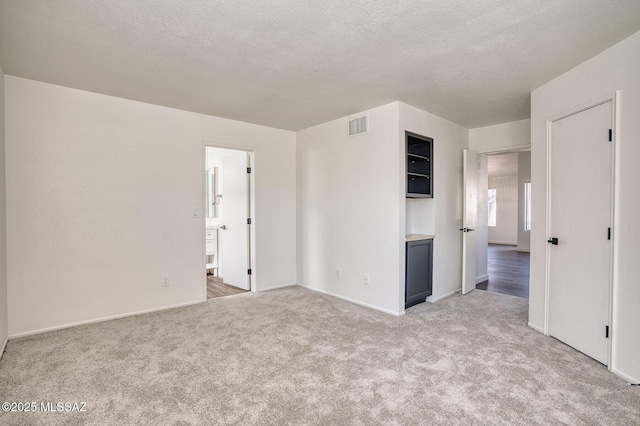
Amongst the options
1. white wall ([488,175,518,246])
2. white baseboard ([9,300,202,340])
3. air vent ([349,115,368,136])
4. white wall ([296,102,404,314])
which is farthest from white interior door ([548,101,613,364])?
white wall ([488,175,518,246])

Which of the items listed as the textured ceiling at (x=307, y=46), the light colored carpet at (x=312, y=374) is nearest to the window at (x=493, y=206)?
the textured ceiling at (x=307, y=46)

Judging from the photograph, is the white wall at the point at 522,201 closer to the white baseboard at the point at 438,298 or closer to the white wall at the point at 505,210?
the white wall at the point at 505,210

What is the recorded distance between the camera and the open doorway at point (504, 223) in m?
5.30

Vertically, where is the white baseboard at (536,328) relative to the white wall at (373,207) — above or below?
below

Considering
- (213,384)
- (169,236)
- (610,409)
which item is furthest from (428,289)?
(169,236)

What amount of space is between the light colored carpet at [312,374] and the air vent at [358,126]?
7.51 feet

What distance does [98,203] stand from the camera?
3.39 metres

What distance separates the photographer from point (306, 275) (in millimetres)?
4957

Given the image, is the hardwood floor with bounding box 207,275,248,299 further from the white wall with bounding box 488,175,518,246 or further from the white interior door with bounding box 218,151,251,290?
the white wall with bounding box 488,175,518,246

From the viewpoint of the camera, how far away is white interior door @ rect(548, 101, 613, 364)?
2.50m

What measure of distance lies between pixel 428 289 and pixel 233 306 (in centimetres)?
249

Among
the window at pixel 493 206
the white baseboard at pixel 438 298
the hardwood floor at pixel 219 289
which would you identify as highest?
the window at pixel 493 206

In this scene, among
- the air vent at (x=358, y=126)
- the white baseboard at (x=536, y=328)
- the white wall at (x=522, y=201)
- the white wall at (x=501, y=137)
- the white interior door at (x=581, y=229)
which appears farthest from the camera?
the white wall at (x=522, y=201)

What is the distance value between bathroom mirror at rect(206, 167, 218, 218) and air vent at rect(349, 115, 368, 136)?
2975mm
